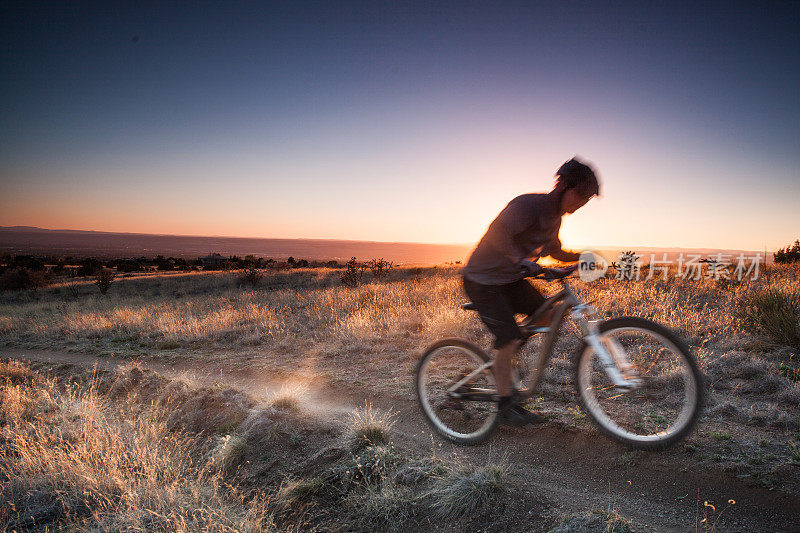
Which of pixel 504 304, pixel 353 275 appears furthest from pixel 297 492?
pixel 353 275

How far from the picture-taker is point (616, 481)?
125 inches

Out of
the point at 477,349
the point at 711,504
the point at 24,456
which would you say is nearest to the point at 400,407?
the point at 477,349

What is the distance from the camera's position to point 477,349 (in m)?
3.84

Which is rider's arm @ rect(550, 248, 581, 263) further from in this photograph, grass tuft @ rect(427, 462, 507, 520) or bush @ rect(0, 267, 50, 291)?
bush @ rect(0, 267, 50, 291)

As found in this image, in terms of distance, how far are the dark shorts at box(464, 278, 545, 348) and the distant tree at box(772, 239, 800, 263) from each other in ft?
76.8

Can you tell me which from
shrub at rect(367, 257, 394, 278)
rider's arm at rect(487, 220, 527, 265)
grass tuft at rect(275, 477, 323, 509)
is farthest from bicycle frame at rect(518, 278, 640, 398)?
shrub at rect(367, 257, 394, 278)

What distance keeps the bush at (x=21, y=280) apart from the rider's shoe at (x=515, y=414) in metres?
43.9

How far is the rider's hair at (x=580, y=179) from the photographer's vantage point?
9.94ft

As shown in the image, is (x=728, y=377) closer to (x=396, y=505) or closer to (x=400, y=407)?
(x=400, y=407)

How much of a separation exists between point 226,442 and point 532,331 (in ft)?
11.6

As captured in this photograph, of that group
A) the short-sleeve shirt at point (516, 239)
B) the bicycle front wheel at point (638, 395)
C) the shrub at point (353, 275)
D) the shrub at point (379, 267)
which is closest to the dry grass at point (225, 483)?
the bicycle front wheel at point (638, 395)

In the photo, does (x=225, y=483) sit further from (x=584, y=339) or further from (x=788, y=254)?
(x=788, y=254)

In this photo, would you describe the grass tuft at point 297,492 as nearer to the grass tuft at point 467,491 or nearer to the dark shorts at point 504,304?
the grass tuft at point 467,491

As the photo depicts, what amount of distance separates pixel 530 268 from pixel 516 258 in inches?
8.8
